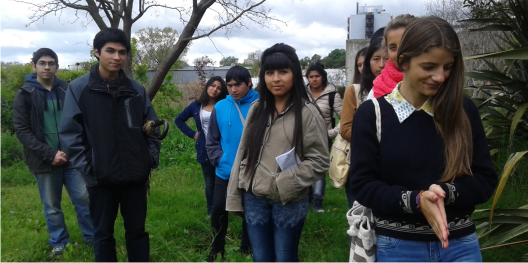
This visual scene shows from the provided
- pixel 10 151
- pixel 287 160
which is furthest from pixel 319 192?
pixel 10 151

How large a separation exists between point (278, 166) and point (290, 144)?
164 millimetres

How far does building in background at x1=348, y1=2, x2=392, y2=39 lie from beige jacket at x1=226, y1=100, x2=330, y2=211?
19866 mm

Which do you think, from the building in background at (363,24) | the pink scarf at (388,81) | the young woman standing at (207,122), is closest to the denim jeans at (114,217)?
the young woman standing at (207,122)

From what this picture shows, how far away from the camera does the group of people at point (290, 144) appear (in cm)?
170

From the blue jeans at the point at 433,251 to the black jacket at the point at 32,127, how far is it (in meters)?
3.66

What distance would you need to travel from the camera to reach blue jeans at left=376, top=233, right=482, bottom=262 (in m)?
1.70

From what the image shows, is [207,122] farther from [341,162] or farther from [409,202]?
[409,202]

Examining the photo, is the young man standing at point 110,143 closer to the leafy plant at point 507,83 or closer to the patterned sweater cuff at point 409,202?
the patterned sweater cuff at point 409,202

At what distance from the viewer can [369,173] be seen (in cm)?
175

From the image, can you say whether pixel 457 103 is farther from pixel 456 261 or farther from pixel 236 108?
pixel 236 108

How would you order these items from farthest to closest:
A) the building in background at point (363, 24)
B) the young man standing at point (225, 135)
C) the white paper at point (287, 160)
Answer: the building in background at point (363, 24) → the young man standing at point (225, 135) → the white paper at point (287, 160)

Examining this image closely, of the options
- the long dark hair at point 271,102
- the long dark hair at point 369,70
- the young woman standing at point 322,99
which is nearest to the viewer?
the long dark hair at point 271,102

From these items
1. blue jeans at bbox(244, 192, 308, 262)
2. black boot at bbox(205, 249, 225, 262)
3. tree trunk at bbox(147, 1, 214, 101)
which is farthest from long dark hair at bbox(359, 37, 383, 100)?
tree trunk at bbox(147, 1, 214, 101)

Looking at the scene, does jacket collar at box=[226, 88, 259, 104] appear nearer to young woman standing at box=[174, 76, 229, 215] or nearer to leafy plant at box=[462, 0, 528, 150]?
young woman standing at box=[174, 76, 229, 215]
